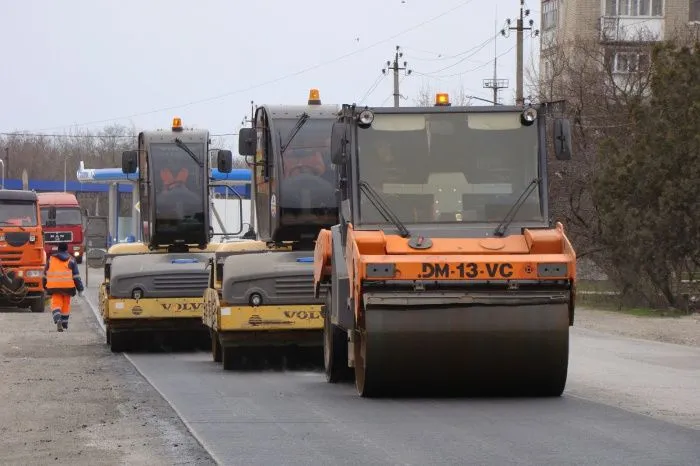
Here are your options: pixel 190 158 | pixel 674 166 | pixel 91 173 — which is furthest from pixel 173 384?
pixel 91 173

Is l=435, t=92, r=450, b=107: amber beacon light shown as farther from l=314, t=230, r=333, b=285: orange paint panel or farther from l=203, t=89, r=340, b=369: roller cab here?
l=203, t=89, r=340, b=369: roller cab

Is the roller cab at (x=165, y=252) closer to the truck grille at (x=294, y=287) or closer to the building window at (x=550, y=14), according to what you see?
the truck grille at (x=294, y=287)

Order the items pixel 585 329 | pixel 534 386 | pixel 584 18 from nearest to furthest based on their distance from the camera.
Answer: pixel 534 386 → pixel 585 329 → pixel 584 18

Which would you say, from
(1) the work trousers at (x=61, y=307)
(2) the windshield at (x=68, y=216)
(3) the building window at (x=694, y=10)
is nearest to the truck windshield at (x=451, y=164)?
(1) the work trousers at (x=61, y=307)

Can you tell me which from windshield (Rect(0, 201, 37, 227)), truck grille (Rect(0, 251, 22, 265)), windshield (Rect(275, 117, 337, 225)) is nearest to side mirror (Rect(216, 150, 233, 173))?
windshield (Rect(275, 117, 337, 225))

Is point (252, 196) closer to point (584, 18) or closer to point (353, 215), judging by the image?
point (353, 215)

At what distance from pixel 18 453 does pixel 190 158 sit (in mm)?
14260

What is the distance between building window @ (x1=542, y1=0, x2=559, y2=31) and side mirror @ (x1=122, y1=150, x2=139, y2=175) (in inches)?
1936

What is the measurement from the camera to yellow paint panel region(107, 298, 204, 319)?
22.2 m

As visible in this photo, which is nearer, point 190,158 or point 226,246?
point 226,246

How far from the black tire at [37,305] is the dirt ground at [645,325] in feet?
42.6

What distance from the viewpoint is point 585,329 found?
28.8 metres

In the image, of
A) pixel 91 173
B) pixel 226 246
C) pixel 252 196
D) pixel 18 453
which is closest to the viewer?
pixel 18 453

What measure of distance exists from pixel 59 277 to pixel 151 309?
5.08 m
